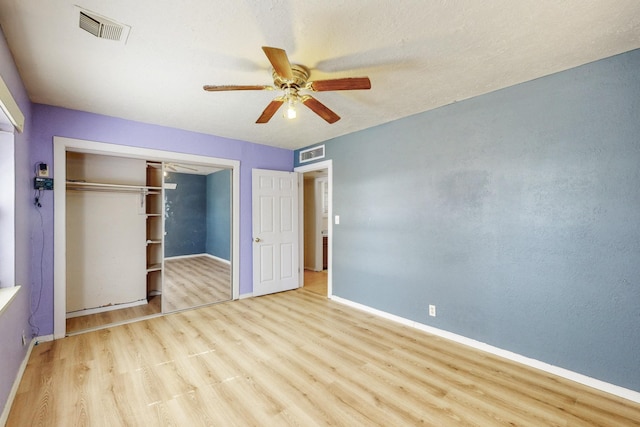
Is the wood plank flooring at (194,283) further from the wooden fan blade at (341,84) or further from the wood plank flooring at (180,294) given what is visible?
the wooden fan blade at (341,84)

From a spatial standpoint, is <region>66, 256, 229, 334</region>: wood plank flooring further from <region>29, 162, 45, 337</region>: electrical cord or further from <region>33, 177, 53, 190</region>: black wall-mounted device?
<region>33, 177, 53, 190</region>: black wall-mounted device

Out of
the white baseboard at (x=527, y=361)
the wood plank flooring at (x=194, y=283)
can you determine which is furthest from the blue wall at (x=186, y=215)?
the white baseboard at (x=527, y=361)

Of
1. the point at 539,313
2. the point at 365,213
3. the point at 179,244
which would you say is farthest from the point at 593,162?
the point at 179,244

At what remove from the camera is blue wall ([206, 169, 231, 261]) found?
723 centimetres

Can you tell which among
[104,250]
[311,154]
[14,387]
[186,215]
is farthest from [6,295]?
[186,215]

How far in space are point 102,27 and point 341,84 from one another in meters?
1.57

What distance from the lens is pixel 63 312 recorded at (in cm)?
305

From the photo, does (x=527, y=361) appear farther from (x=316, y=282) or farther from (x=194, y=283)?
(x=194, y=283)

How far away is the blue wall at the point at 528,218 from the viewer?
210 centimetres

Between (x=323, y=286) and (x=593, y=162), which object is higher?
(x=593, y=162)

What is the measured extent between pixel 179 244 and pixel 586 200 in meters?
8.45

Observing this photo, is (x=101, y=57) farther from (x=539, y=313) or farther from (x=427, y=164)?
(x=539, y=313)

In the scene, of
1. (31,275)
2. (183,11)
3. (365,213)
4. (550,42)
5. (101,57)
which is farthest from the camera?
Answer: (365,213)

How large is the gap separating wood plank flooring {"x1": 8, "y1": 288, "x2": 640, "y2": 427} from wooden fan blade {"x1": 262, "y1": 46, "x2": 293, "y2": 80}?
7.57 feet
